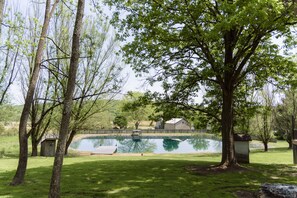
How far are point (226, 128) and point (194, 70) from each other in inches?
118

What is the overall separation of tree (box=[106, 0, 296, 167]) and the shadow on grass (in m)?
1.96

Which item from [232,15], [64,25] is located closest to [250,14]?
[232,15]

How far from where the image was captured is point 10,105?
21.5 meters

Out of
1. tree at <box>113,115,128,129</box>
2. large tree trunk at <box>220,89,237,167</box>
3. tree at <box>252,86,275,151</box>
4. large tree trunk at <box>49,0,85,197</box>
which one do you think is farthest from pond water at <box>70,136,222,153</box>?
large tree trunk at <box>49,0,85,197</box>

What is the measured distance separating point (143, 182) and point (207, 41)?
576cm

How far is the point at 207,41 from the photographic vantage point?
970 cm

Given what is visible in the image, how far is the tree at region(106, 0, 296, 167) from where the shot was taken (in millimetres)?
8016

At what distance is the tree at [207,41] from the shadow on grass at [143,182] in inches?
77.2

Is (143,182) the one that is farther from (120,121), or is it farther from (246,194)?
(120,121)

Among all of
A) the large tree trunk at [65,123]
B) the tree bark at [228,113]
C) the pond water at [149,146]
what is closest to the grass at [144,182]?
the tree bark at [228,113]

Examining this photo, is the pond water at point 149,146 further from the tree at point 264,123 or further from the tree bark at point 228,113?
the tree bark at point 228,113

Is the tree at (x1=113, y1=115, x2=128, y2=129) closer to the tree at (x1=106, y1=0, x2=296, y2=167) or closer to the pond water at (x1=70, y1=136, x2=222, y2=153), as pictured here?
the pond water at (x1=70, y1=136, x2=222, y2=153)

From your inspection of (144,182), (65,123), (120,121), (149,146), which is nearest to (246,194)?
(144,182)

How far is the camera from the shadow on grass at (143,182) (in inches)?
255
